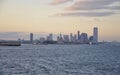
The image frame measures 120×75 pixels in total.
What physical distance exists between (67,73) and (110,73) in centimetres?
821

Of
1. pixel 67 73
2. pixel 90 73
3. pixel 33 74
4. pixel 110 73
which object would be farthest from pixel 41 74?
pixel 110 73

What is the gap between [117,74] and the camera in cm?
5741

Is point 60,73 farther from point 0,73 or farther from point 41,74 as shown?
point 0,73

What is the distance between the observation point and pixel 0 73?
5641 centimetres

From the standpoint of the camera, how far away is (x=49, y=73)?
57.1 metres

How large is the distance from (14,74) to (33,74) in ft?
10.6

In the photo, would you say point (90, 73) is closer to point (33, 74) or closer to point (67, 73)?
point (67, 73)

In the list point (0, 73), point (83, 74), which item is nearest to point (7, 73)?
point (0, 73)

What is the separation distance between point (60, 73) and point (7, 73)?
9370mm

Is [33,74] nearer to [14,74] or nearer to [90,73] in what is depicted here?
[14,74]

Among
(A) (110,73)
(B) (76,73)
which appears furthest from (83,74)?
(A) (110,73)

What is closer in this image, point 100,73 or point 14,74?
point 14,74

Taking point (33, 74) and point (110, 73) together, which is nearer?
point (33, 74)

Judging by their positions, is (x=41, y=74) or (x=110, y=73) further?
(x=110, y=73)
